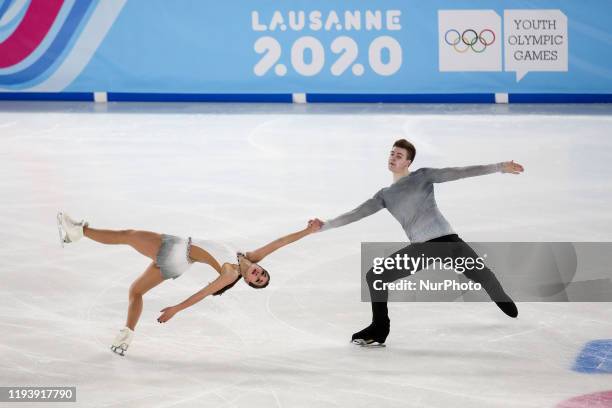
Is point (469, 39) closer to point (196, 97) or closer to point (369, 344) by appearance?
point (196, 97)

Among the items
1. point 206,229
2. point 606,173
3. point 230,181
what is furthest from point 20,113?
point 606,173

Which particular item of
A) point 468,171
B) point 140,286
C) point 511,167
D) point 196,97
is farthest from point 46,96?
point 511,167

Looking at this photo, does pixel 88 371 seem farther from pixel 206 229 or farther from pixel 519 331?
pixel 206 229

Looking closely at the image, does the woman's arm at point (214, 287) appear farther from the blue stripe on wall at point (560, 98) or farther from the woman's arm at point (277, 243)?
the blue stripe on wall at point (560, 98)

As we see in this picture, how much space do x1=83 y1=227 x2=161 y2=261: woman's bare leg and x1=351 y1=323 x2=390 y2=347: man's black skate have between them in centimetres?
119

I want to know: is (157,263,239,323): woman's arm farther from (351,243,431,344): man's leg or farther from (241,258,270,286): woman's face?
(351,243,431,344): man's leg

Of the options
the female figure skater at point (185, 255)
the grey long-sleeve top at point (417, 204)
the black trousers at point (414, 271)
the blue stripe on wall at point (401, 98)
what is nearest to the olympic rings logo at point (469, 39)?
the blue stripe on wall at point (401, 98)

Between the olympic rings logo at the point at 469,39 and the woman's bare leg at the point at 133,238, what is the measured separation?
28.7ft

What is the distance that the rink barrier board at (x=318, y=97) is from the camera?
13648 mm

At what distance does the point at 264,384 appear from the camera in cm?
542

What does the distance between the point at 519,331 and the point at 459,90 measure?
8037 mm

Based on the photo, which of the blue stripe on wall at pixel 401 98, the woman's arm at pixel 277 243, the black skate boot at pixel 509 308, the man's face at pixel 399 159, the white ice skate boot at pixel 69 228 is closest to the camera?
the woman's arm at pixel 277 243

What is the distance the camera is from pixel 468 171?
5.59m

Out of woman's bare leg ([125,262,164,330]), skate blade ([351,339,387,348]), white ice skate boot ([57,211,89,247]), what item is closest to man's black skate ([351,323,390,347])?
skate blade ([351,339,387,348])
